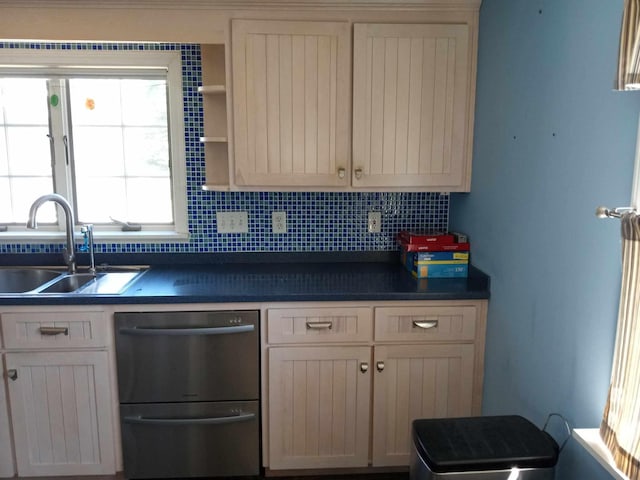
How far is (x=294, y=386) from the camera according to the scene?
6.48ft

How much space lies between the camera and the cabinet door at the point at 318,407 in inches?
77.2

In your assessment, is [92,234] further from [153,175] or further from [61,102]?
[61,102]

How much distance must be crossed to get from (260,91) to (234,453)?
5.19 ft

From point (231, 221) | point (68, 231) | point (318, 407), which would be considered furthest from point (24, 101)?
point (318, 407)

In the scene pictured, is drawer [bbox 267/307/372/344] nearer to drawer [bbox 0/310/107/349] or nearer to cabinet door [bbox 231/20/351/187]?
cabinet door [bbox 231/20/351/187]

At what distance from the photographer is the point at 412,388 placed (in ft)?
6.59

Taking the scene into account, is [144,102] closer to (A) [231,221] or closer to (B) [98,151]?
(B) [98,151]

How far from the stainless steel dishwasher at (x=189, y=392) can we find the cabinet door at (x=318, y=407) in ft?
0.31

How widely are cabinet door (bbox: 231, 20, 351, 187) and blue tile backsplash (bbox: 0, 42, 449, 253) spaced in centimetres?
33

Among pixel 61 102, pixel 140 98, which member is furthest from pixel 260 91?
Result: pixel 61 102

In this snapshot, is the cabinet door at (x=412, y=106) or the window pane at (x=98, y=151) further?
the window pane at (x=98, y=151)

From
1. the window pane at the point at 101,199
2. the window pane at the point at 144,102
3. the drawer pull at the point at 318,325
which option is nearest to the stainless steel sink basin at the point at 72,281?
the window pane at the point at 101,199

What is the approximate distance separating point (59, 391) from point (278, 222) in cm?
125

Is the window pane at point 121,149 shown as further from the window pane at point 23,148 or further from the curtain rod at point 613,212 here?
the curtain rod at point 613,212
